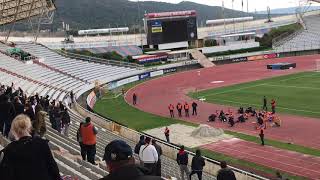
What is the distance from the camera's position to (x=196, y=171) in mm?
15062

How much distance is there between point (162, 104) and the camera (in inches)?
1676

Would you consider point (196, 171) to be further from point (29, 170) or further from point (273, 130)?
point (273, 130)

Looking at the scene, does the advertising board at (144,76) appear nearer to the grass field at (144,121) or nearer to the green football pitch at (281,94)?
the grass field at (144,121)

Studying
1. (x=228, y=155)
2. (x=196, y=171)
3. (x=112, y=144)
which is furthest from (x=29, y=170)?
(x=228, y=155)

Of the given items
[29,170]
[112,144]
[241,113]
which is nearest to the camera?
[112,144]

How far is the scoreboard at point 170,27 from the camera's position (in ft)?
262

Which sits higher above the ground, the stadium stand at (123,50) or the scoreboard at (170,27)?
the scoreboard at (170,27)

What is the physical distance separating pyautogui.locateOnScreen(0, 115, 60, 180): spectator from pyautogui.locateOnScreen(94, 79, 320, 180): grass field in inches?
615

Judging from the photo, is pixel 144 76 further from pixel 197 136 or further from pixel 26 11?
pixel 197 136

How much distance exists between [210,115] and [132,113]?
7.73 m

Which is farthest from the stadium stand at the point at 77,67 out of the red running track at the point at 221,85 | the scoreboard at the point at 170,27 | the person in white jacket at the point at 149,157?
the person in white jacket at the point at 149,157

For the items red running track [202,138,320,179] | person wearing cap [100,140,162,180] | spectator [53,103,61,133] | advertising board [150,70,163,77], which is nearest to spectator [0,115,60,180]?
person wearing cap [100,140,162,180]

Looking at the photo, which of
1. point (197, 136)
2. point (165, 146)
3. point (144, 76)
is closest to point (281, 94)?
point (197, 136)

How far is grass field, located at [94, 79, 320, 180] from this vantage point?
859 inches
